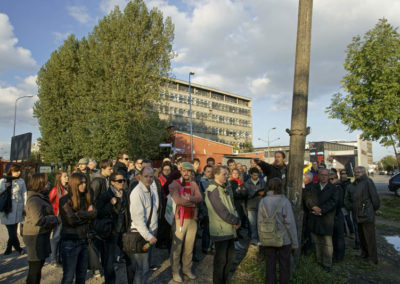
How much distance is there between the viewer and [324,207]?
551 cm

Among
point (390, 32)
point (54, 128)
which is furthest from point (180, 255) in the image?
point (54, 128)

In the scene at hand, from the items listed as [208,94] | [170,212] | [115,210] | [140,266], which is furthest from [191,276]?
[208,94]

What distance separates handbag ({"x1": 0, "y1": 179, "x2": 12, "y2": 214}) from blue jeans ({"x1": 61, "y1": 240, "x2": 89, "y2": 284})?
3.66m

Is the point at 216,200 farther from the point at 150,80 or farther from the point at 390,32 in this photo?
the point at 150,80

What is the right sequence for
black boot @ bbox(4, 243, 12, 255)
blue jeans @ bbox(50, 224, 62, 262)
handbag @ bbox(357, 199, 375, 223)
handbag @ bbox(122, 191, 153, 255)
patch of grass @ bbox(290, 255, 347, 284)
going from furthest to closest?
black boot @ bbox(4, 243, 12, 255) → handbag @ bbox(357, 199, 375, 223) → blue jeans @ bbox(50, 224, 62, 262) → patch of grass @ bbox(290, 255, 347, 284) → handbag @ bbox(122, 191, 153, 255)

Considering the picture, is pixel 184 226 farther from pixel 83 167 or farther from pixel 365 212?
pixel 365 212

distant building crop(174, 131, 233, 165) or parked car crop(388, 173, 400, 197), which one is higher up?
distant building crop(174, 131, 233, 165)

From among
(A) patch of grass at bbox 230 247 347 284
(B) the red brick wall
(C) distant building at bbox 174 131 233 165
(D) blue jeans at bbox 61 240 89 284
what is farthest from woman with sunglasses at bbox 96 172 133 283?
(B) the red brick wall

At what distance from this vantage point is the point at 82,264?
3.90 m

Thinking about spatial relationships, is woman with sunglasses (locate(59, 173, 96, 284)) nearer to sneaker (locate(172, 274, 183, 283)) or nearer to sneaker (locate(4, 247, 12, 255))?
sneaker (locate(172, 274, 183, 283))

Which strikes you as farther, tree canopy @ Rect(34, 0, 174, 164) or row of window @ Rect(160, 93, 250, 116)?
row of window @ Rect(160, 93, 250, 116)

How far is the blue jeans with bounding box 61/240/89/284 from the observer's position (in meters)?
3.70

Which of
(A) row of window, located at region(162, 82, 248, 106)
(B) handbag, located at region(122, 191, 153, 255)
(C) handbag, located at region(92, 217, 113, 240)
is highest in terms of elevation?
(A) row of window, located at region(162, 82, 248, 106)

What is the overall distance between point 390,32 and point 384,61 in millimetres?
1388
